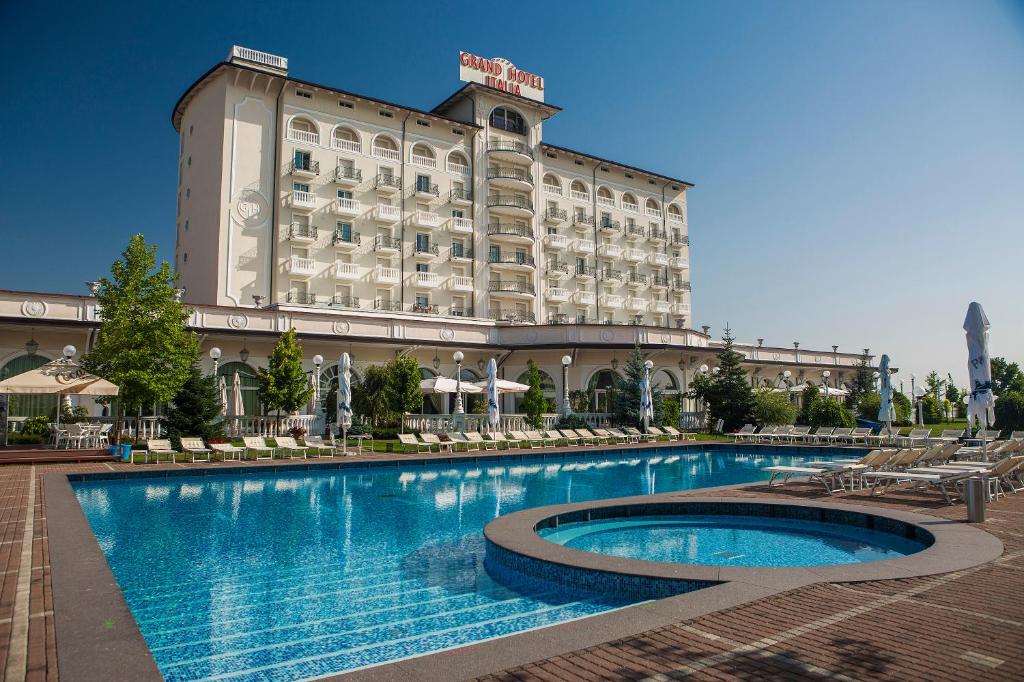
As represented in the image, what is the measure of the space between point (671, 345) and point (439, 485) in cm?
2000

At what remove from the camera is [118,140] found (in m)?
27.5

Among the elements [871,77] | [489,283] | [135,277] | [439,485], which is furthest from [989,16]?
[489,283]

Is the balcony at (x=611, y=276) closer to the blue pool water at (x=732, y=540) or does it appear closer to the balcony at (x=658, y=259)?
the balcony at (x=658, y=259)

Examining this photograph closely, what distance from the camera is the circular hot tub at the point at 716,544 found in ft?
21.8

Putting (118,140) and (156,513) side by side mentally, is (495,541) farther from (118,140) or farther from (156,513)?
(118,140)

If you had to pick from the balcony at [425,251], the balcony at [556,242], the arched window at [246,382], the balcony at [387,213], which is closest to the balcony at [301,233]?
the balcony at [387,213]

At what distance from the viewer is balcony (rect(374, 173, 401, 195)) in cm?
3534

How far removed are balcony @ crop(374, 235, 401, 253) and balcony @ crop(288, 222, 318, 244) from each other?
3.19 m

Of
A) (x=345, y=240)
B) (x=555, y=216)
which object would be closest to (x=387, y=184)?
(x=345, y=240)

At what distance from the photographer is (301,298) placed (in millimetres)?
32781

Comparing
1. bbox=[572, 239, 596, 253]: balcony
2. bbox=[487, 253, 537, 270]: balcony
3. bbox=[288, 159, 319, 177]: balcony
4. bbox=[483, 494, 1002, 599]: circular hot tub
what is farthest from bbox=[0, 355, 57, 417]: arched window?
bbox=[572, 239, 596, 253]: balcony

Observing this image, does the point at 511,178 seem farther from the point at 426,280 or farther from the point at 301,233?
the point at 301,233

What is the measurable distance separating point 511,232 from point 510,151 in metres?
4.83

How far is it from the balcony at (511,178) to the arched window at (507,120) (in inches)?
97.1
